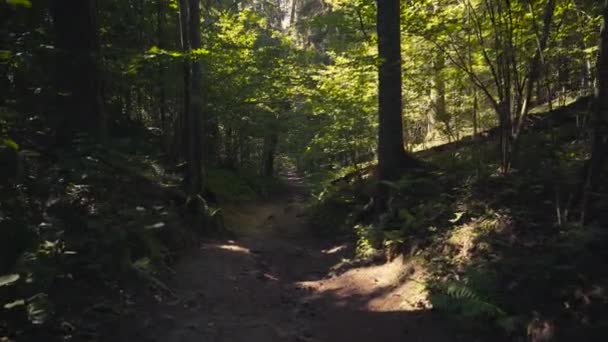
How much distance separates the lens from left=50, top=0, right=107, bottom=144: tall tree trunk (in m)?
6.88

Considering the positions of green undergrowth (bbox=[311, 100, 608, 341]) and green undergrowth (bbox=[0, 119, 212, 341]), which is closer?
green undergrowth (bbox=[0, 119, 212, 341])

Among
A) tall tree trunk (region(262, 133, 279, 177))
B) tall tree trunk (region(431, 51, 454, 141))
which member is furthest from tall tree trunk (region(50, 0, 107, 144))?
tall tree trunk (region(262, 133, 279, 177))

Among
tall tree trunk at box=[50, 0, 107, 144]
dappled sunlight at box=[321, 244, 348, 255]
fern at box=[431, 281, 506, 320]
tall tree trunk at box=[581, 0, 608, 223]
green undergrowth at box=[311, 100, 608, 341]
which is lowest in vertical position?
dappled sunlight at box=[321, 244, 348, 255]

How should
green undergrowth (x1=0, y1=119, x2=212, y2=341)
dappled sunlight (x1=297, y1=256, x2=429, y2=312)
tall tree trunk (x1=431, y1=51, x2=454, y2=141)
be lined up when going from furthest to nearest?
tall tree trunk (x1=431, y1=51, x2=454, y2=141) → dappled sunlight (x1=297, y1=256, x2=429, y2=312) → green undergrowth (x1=0, y1=119, x2=212, y2=341)

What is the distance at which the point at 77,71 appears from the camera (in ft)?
22.9

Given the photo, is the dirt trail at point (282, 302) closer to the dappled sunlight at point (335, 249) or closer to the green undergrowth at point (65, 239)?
the dappled sunlight at point (335, 249)

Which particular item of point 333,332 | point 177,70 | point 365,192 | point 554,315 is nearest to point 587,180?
point 554,315

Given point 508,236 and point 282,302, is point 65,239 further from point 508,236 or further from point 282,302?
point 508,236

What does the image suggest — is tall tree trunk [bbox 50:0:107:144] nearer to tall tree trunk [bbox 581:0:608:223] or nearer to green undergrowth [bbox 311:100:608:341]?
green undergrowth [bbox 311:100:608:341]

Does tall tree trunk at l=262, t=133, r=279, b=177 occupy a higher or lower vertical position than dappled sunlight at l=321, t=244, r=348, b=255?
higher

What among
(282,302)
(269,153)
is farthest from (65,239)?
(269,153)

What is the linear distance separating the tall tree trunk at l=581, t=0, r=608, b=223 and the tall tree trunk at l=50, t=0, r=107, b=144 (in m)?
6.79

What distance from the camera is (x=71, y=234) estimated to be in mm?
5031

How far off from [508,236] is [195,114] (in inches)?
362
